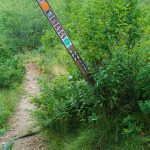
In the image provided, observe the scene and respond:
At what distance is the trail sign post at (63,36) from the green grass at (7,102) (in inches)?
126

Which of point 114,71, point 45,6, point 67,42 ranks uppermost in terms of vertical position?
point 45,6

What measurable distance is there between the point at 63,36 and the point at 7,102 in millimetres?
5590

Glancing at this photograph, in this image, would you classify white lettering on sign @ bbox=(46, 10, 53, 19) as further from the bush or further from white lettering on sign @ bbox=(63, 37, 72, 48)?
the bush

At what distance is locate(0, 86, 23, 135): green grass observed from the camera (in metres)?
8.86

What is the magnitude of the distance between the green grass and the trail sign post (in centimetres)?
320

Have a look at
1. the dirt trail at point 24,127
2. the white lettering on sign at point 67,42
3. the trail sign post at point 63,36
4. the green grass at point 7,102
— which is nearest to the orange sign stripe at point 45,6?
the trail sign post at point 63,36

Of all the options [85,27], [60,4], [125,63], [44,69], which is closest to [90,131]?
[125,63]

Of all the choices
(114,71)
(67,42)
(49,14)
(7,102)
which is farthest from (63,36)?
(7,102)

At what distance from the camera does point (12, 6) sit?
84.0ft

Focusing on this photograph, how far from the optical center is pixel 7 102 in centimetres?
1040

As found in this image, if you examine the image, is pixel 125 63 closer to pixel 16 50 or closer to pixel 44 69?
pixel 44 69

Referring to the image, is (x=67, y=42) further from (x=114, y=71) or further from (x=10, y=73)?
(x=10, y=73)

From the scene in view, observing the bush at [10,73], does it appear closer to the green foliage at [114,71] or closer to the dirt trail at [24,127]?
the dirt trail at [24,127]

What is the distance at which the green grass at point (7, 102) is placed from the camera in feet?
29.1
